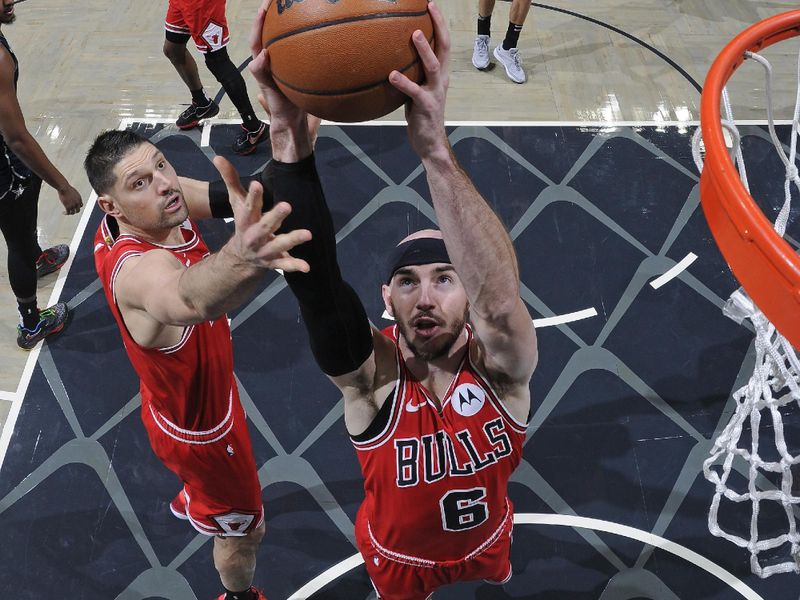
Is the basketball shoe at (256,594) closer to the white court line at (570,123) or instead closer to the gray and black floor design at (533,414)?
the gray and black floor design at (533,414)

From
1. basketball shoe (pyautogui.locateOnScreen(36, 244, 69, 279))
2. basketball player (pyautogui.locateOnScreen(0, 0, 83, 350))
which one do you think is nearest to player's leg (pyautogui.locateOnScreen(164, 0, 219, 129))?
basketball player (pyautogui.locateOnScreen(0, 0, 83, 350))

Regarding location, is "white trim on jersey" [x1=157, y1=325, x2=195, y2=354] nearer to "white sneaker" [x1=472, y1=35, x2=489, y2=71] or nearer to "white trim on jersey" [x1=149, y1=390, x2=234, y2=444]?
"white trim on jersey" [x1=149, y1=390, x2=234, y2=444]

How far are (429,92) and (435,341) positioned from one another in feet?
2.97

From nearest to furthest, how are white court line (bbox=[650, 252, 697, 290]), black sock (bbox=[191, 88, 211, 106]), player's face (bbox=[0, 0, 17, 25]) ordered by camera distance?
1. player's face (bbox=[0, 0, 17, 25])
2. white court line (bbox=[650, 252, 697, 290])
3. black sock (bbox=[191, 88, 211, 106])

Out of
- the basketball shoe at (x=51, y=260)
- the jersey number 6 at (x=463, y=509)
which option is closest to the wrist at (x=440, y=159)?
the jersey number 6 at (x=463, y=509)

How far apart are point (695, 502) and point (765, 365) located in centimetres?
92

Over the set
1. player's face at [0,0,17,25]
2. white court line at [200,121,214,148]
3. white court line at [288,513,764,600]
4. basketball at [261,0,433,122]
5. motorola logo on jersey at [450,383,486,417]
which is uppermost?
basketball at [261,0,433,122]

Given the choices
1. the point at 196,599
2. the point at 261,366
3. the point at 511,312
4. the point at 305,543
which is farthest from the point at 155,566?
the point at 511,312

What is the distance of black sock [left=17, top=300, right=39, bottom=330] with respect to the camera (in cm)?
425

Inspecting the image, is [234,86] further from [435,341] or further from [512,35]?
[435,341]

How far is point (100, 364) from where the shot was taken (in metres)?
4.28

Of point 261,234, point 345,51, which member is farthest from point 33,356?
point 345,51

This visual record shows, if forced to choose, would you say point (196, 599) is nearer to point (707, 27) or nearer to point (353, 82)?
point (353, 82)

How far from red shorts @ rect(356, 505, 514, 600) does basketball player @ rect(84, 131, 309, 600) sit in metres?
0.60
